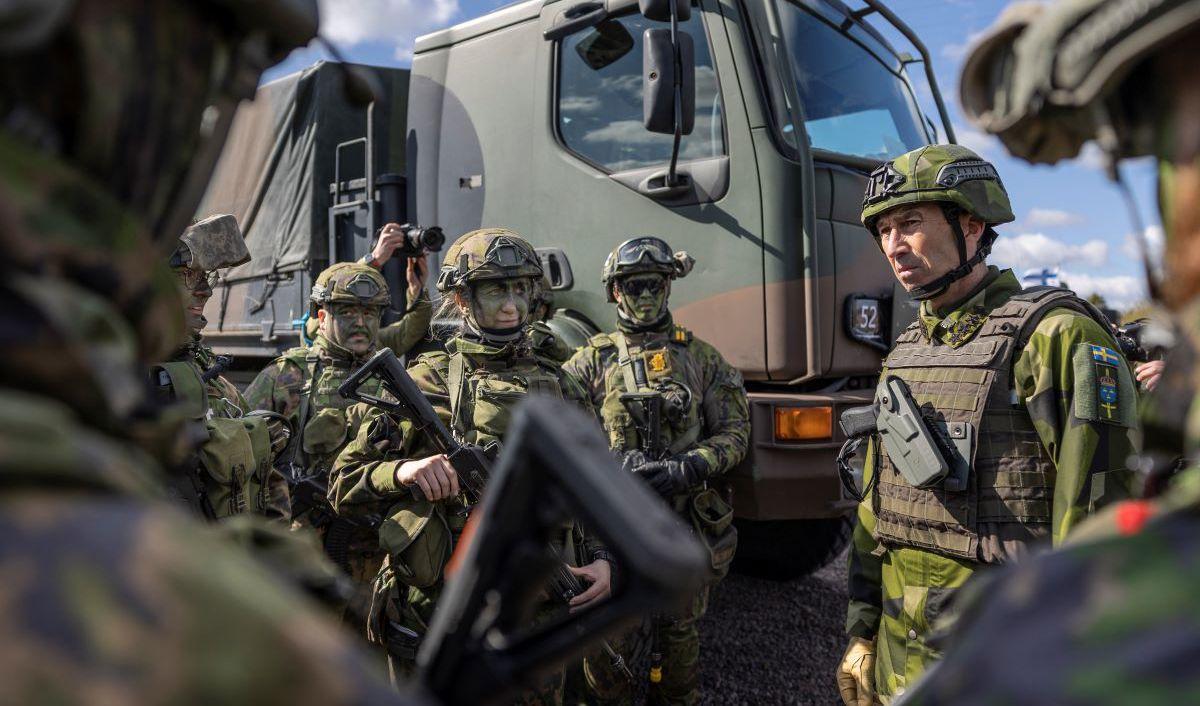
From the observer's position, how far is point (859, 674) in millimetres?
2320

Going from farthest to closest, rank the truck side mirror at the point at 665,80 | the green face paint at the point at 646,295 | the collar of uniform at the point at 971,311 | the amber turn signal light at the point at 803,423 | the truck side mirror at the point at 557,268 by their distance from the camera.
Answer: the truck side mirror at the point at 557,268 < the green face paint at the point at 646,295 < the amber turn signal light at the point at 803,423 < the truck side mirror at the point at 665,80 < the collar of uniform at the point at 971,311

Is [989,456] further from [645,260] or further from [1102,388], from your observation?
[645,260]

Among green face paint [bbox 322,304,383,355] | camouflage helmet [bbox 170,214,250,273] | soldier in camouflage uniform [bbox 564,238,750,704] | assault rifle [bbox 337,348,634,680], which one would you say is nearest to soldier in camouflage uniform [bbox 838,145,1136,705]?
assault rifle [bbox 337,348,634,680]

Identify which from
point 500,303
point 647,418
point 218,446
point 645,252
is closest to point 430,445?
point 500,303

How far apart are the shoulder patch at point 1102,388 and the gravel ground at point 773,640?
2.25 meters

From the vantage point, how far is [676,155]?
3.54 metres

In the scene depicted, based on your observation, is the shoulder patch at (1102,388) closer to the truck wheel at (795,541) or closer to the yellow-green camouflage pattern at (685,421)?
the yellow-green camouflage pattern at (685,421)

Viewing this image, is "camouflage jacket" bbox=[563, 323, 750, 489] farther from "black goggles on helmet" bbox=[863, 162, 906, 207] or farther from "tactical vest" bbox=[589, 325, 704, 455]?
"black goggles on helmet" bbox=[863, 162, 906, 207]

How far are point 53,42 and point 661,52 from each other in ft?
9.36

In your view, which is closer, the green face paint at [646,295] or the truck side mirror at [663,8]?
the truck side mirror at [663,8]

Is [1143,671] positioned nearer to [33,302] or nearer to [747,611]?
[33,302]

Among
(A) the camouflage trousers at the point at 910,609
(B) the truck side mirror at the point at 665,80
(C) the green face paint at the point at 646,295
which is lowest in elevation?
(A) the camouflage trousers at the point at 910,609

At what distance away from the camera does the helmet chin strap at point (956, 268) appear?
7.67 feet

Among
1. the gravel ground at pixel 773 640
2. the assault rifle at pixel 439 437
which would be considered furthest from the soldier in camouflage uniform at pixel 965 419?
the gravel ground at pixel 773 640
